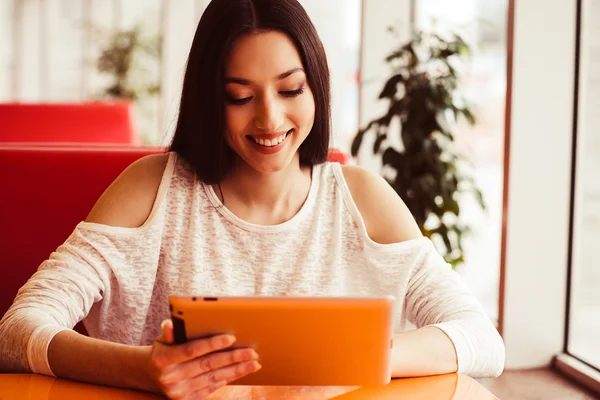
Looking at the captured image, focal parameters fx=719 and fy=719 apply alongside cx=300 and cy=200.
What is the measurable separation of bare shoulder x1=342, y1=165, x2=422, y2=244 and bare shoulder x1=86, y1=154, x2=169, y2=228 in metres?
0.40

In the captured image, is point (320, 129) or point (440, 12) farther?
point (440, 12)

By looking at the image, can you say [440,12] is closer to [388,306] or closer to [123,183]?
[123,183]

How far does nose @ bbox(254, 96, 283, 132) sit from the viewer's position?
1297 millimetres

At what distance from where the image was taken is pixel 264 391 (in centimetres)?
102

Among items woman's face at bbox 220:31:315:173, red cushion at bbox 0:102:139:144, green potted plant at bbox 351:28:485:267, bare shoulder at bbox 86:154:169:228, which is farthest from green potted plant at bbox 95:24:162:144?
woman's face at bbox 220:31:315:173

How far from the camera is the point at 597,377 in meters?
2.86

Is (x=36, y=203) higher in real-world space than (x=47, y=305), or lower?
higher

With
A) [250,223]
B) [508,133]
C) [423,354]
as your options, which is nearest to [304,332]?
[423,354]

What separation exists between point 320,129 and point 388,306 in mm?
691

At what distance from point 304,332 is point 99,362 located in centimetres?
35

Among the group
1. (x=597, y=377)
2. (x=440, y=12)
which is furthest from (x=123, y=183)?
(x=440, y=12)

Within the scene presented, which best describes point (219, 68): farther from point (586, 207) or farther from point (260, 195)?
point (586, 207)

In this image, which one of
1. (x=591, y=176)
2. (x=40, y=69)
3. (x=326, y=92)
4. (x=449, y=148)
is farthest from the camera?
(x=40, y=69)

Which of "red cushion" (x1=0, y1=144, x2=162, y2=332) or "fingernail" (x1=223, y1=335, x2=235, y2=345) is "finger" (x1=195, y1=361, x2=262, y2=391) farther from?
"red cushion" (x1=0, y1=144, x2=162, y2=332)
